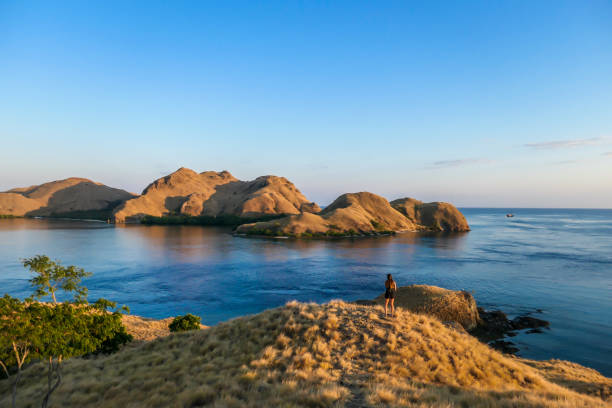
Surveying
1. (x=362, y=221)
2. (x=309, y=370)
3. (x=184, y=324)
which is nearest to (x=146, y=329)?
(x=184, y=324)

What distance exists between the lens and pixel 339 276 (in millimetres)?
58656

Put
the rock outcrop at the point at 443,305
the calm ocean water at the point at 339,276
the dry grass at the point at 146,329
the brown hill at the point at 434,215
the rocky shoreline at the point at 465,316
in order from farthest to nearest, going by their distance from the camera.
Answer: the brown hill at the point at 434,215, the calm ocean water at the point at 339,276, the rock outcrop at the point at 443,305, the rocky shoreline at the point at 465,316, the dry grass at the point at 146,329

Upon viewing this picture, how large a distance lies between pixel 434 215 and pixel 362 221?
4649 cm

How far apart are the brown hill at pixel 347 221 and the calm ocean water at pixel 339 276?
22.8m

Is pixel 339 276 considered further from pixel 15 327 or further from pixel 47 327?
pixel 15 327

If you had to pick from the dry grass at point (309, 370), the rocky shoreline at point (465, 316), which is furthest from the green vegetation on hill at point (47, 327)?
the rocky shoreline at point (465, 316)

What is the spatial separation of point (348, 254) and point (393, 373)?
2666 inches

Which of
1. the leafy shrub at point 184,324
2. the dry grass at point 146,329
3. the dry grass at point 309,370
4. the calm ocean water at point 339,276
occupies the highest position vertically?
the dry grass at point 309,370

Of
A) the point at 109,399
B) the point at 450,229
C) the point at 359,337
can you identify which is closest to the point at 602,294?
the point at 359,337

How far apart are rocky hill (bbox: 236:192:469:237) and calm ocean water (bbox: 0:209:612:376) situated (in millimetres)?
23350

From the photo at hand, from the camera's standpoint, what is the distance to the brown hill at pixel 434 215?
152 meters

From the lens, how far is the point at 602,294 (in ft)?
147

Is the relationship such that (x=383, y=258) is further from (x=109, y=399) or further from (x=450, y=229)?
(x=450, y=229)

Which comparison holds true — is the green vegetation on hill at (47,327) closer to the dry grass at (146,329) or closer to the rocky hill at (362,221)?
the dry grass at (146,329)
